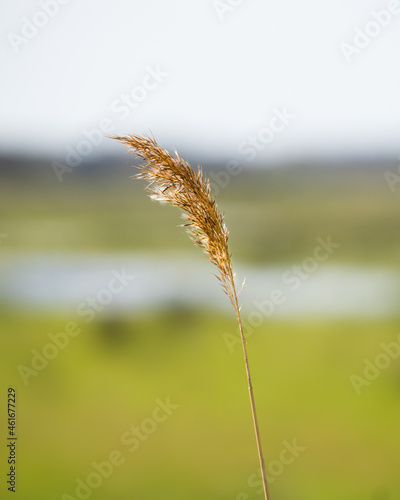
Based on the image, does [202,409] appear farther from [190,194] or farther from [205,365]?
[190,194]

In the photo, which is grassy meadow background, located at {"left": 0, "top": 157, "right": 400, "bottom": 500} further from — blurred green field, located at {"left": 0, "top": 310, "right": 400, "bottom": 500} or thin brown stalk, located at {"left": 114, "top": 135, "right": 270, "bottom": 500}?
thin brown stalk, located at {"left": 114, "top": 135, "right": 270, "bottom": 500}

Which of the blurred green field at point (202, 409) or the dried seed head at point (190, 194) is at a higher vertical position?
the dried seed head at point (190, 194)

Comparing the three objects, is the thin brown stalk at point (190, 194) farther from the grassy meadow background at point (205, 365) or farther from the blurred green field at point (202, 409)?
the blurred green field at point (202, 409)

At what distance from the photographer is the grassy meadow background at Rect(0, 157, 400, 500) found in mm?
1676

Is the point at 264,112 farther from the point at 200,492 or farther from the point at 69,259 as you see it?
the point at 200,492

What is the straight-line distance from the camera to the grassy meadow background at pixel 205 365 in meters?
1.68

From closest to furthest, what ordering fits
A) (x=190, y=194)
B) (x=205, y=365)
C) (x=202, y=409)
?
(x=190, y=194) → (x=202, y=409) → (x=205, y=365)

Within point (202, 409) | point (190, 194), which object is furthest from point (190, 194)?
point (202, 409)

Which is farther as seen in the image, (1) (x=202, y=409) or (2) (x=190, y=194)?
(1) (x=202, y=409)

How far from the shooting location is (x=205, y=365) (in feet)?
6.72

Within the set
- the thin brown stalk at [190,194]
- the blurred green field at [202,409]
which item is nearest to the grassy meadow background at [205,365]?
the blurred green field at [202,409]

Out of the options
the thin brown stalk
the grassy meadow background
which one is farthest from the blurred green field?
the thin brown stalk

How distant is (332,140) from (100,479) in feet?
5.42

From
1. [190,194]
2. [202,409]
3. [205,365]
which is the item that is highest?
[190,194]
